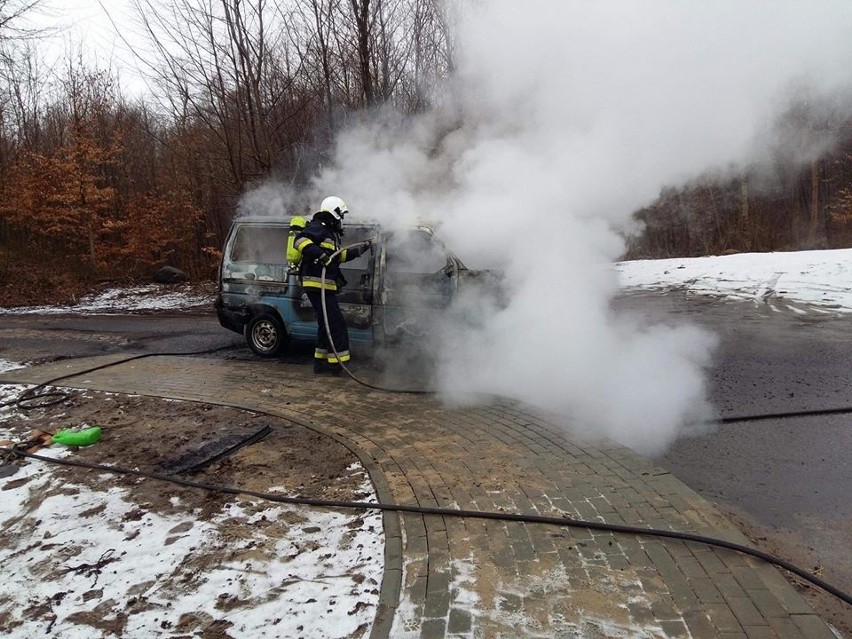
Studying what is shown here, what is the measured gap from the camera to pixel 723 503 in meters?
3.62

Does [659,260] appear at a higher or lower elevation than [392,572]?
higher

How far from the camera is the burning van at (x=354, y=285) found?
652 cm

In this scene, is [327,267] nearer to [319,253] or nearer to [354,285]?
[319,253]

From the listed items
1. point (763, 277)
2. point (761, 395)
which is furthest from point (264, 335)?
point (763, 277)

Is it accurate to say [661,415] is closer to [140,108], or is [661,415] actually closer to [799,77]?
[799,77]

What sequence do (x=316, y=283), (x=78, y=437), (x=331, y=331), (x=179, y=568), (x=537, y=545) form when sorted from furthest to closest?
(x=331, y=331) < (x=316, y=283) < (x=78, y=437) < (x=537, y=545) < (x=179, y=568)

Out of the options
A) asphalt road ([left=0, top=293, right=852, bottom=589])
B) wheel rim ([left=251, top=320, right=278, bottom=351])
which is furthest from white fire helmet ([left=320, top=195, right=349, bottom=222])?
asphalt road ([left=0, top=293, right=852, bottom=589])

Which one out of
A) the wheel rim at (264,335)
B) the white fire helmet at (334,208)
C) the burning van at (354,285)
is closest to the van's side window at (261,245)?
the burning van at (354,285)

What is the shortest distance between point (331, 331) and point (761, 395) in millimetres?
4949

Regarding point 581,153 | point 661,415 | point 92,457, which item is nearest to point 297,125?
point 581,153

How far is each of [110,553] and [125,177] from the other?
855 inches

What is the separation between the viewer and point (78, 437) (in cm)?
464

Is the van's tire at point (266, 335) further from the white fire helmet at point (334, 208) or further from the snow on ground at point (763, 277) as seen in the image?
the snow on ground at point (763, 277)

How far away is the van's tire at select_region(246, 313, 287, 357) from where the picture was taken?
7.56 metres
